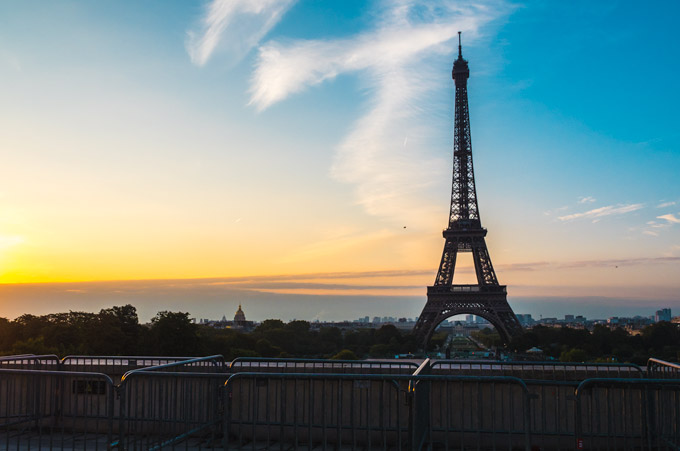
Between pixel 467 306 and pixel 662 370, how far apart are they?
51.3m

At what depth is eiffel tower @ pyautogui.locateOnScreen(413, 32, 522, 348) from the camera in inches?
2344

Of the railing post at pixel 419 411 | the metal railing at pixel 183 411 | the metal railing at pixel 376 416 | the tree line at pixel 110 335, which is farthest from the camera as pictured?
the tree line at pixel 110 335

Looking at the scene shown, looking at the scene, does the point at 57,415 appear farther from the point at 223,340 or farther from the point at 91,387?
the point at 223,340

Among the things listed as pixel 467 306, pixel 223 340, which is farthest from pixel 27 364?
pixel 467 306

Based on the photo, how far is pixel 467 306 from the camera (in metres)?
59.6

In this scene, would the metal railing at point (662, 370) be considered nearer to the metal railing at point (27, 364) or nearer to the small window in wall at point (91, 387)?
the small window in wall at point (91, 387)

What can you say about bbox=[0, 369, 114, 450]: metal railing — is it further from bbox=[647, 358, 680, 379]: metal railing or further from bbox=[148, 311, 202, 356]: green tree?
bbox=[148, 311, 202, 356]: green tree

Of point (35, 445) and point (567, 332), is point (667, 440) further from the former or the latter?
point (567, 332)

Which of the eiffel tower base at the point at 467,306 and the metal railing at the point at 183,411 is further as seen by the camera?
the eiffel tower base at the point at 467,306

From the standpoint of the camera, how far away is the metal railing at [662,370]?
8988 mm

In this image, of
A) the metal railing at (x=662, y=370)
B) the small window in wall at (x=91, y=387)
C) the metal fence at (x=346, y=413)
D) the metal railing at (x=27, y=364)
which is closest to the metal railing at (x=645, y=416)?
the metal fence at (x=346, y=413)

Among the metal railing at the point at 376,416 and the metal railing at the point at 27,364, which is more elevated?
the metal railing at the point at 27,364

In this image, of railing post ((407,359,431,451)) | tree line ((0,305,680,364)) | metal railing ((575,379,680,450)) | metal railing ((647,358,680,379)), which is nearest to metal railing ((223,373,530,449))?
railing post ((407,359,431,451))

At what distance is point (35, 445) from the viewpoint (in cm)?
981
